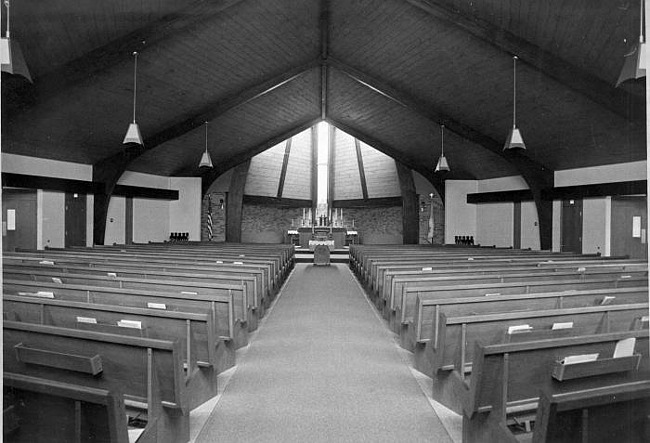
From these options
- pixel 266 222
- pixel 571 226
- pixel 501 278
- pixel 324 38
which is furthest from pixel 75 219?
pixel 571 226

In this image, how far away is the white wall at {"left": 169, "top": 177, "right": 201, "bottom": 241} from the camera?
14.8 meters

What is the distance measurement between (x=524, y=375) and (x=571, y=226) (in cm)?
1072

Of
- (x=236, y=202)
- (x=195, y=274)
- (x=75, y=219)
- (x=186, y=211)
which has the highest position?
(x=236, y=202)

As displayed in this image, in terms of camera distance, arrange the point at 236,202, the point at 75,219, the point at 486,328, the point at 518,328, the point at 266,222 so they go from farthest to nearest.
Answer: the point at 266,222
the point at 236,202
the point at 75,219
the point at 486,328
the point at 518,328

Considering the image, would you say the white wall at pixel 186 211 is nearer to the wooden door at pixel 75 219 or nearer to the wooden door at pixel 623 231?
the wooden door at pixel 75 219

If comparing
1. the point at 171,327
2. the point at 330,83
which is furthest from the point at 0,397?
the point at 330,83

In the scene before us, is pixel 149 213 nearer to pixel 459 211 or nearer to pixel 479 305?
pixel 459 211

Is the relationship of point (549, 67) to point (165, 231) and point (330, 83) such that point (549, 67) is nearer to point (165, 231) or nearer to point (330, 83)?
point (330, 83)

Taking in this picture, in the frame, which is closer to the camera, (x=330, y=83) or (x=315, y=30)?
(x=315, y=30)

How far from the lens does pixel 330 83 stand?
11.8m

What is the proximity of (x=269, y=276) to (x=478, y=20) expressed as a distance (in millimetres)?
5354

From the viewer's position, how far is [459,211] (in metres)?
14.8

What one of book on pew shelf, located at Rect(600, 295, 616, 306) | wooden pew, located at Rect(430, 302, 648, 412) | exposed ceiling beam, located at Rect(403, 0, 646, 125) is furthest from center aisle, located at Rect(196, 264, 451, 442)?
exposed ceiling beam, located at Rect(403, 0, 646, 125)

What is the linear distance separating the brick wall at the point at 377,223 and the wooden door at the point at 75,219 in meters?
10.1
